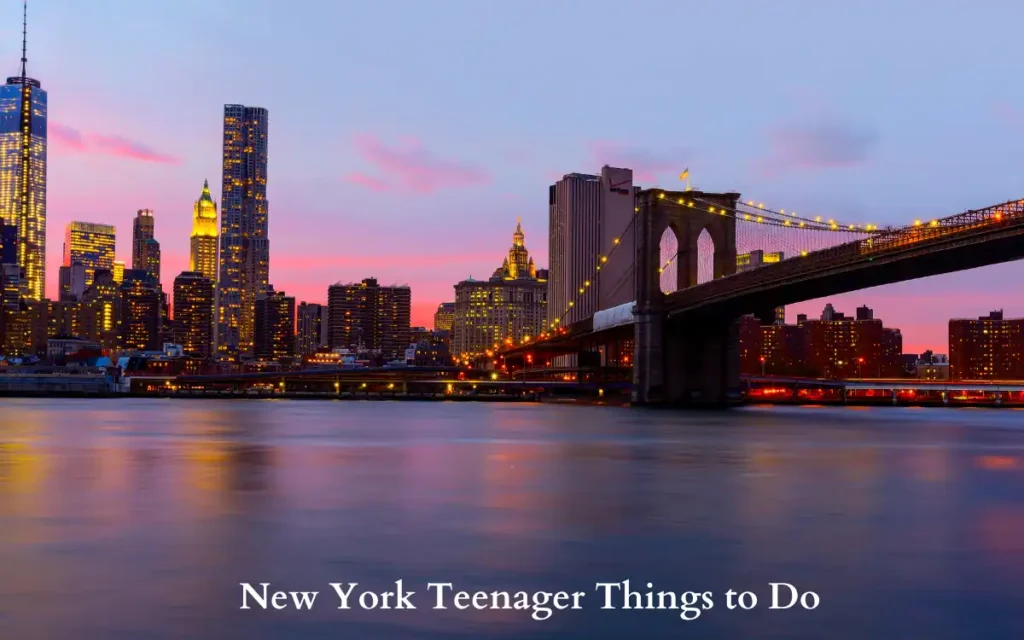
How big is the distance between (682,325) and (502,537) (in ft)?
214

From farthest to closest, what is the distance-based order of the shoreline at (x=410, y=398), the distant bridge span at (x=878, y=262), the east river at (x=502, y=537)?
the shoreline at (x=410, y=398), the distant bridge span at (x=878, y=262), the east river at (x=502, y=537)

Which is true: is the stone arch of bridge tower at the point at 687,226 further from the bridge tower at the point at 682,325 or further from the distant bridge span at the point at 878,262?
the distant bridge span at the point at 878,262

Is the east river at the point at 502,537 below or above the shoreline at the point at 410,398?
above

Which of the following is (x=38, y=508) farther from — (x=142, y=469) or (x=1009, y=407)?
(x=1009, y=407)

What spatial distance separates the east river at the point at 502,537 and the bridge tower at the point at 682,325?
1567 inches

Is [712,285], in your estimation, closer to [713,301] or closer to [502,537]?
[713,301]

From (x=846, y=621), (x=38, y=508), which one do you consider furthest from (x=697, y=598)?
(x=38, y=508)

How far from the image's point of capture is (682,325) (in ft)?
270

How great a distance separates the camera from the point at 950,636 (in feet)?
39.2

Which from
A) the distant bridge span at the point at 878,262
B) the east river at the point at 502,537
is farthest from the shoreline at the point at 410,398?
the east river at the point at 502,537

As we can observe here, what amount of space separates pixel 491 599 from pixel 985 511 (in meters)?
14.2

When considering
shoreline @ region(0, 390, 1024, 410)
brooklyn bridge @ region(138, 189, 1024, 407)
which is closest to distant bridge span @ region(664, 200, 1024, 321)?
brooklyn bridge @ region(138, 189, 1024, 407)

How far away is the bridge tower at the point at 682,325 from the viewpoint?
80.5 meters

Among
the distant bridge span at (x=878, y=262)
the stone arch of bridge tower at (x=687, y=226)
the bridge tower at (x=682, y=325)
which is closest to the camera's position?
the distant bridge span at (x=878, y=262)
